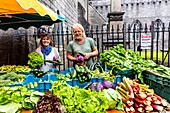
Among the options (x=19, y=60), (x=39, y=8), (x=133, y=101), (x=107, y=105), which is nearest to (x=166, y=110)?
(x=133, y=101)

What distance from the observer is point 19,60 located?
7.47 metres

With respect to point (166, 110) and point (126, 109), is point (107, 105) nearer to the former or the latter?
point (126, 109)

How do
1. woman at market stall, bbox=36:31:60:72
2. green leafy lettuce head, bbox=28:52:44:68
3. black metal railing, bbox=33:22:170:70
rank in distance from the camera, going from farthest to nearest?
black metal railing, bbox=33:22:170:70 → woman at market stall, bbox=36:31:60:72 → green leafy lettuce head, bbox=28:52:44:68

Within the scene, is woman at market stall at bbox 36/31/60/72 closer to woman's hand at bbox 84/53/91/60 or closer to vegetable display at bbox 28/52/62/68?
vegetable display at bbox 28/52/62/68

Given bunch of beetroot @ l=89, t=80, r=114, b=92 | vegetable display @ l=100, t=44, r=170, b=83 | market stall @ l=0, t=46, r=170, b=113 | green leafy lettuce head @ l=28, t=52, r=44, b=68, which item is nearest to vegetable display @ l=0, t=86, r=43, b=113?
market stall @ l=0, t=46, r=170, b=113

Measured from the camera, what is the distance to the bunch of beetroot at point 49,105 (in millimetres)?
2426

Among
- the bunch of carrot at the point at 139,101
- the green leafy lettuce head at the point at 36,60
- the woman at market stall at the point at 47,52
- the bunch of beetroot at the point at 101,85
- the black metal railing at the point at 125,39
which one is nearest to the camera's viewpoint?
the bunch of carrot at the point at 139,101

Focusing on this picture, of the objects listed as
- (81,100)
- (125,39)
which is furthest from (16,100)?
(125,39)

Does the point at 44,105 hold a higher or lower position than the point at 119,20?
lower

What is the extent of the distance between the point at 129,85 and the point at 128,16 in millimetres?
32328

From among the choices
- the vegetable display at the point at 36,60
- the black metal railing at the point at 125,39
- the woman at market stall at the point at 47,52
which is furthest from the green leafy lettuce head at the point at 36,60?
the black metal railing at the point at 125,39

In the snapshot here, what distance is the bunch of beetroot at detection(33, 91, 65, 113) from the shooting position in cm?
243

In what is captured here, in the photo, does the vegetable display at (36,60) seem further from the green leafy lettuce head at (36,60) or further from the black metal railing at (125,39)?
the black metal railing at (125,39)

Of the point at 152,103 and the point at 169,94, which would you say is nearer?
the point at 152,103
